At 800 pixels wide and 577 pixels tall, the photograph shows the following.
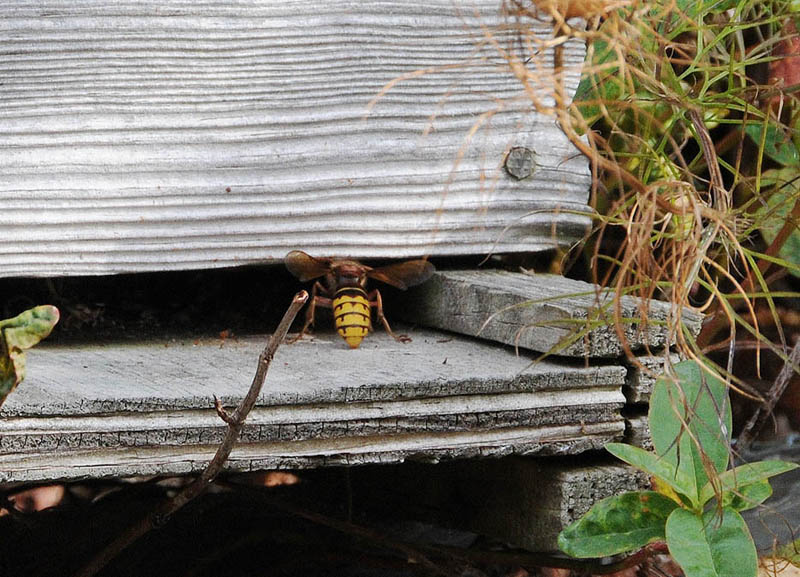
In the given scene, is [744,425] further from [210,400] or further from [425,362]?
[210,400]

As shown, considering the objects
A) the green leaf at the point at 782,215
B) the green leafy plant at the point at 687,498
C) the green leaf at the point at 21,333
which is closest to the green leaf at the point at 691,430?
the green leafy plant at the point at 687,498

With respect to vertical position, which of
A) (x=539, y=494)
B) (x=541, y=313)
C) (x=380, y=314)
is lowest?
(x=539, y=494)

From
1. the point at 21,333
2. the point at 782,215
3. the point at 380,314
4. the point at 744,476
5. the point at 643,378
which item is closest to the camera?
the point at 21,333

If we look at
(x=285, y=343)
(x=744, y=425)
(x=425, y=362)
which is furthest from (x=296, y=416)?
(x=744, y=425)

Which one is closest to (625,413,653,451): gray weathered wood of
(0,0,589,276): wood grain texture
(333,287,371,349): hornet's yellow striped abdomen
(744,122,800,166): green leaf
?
(0,0,589,276): wood grain texture

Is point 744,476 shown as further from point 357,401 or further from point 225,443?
point 225,443

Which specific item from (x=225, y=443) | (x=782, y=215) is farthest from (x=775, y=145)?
(x=225, y=443)
